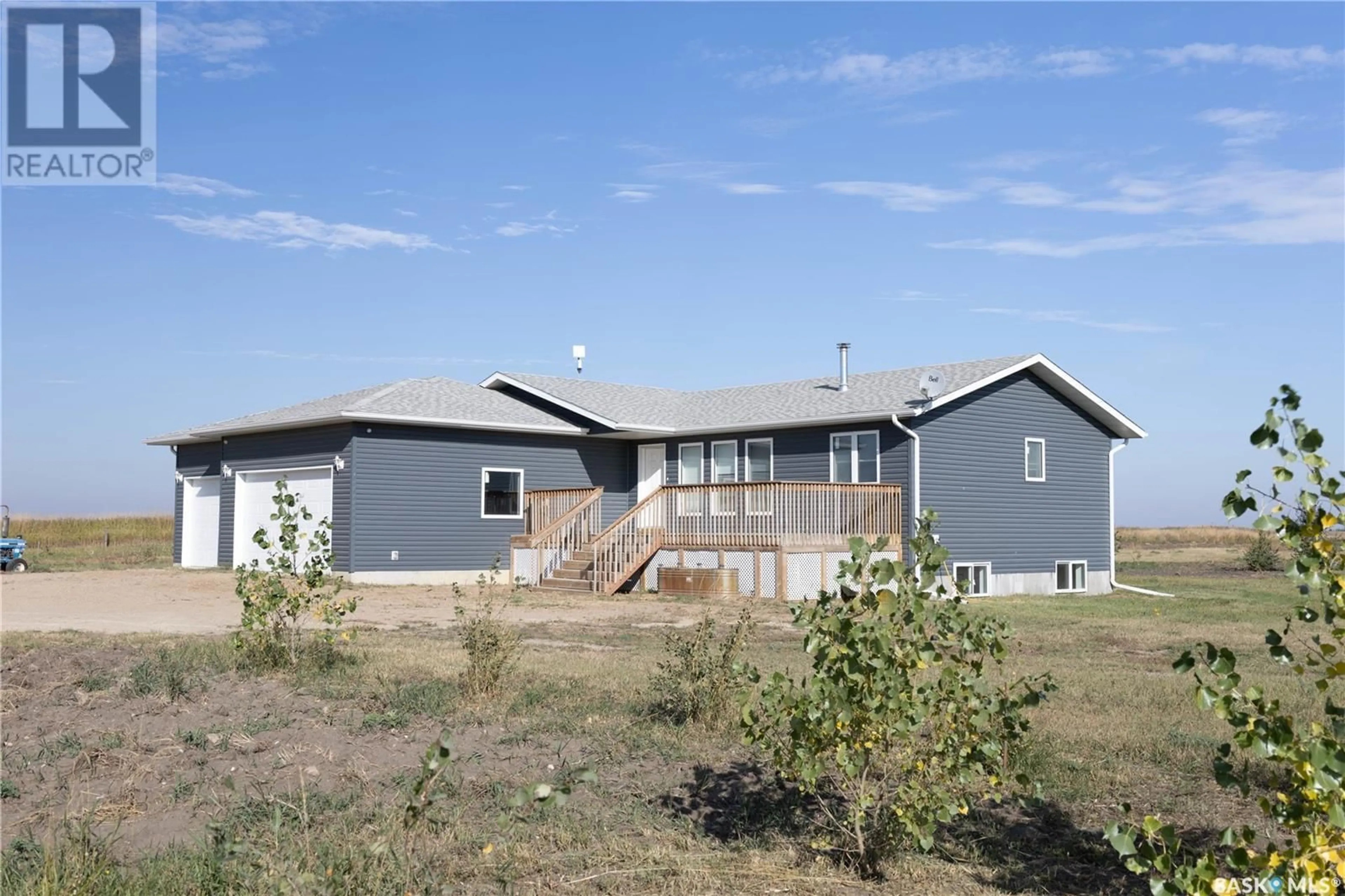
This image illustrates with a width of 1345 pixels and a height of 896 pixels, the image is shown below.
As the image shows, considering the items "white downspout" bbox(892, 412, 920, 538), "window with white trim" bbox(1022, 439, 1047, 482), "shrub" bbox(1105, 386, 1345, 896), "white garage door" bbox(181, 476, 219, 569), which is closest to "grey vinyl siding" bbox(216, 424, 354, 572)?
"white garage door" bbox(181, 476, 219, 569)

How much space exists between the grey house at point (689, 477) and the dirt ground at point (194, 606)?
1.68 m

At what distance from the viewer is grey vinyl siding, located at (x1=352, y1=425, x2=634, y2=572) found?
75.1 feet

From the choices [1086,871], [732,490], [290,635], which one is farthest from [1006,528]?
[1086,871]

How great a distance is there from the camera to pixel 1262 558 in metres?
31.6

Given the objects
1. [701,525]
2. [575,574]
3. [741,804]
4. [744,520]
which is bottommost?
[741,804]

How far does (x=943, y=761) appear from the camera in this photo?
4.95m

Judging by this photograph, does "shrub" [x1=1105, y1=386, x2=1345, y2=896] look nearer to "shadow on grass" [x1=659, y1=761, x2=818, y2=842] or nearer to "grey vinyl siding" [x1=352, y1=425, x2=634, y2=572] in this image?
"shadow on grass" [x1=659, y1=761, x2=818, y2=842]

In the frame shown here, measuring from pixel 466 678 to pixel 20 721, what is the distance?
2.86 metres

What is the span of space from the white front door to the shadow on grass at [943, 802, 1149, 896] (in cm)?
2035

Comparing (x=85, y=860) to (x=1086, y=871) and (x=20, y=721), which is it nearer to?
(x=20, y=721)

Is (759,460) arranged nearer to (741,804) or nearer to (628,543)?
(628,543)

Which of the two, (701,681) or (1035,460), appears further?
(1035,460)

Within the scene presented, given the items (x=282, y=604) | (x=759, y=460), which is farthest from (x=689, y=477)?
(x=282, y=604)

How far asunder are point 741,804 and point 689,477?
19.7m
